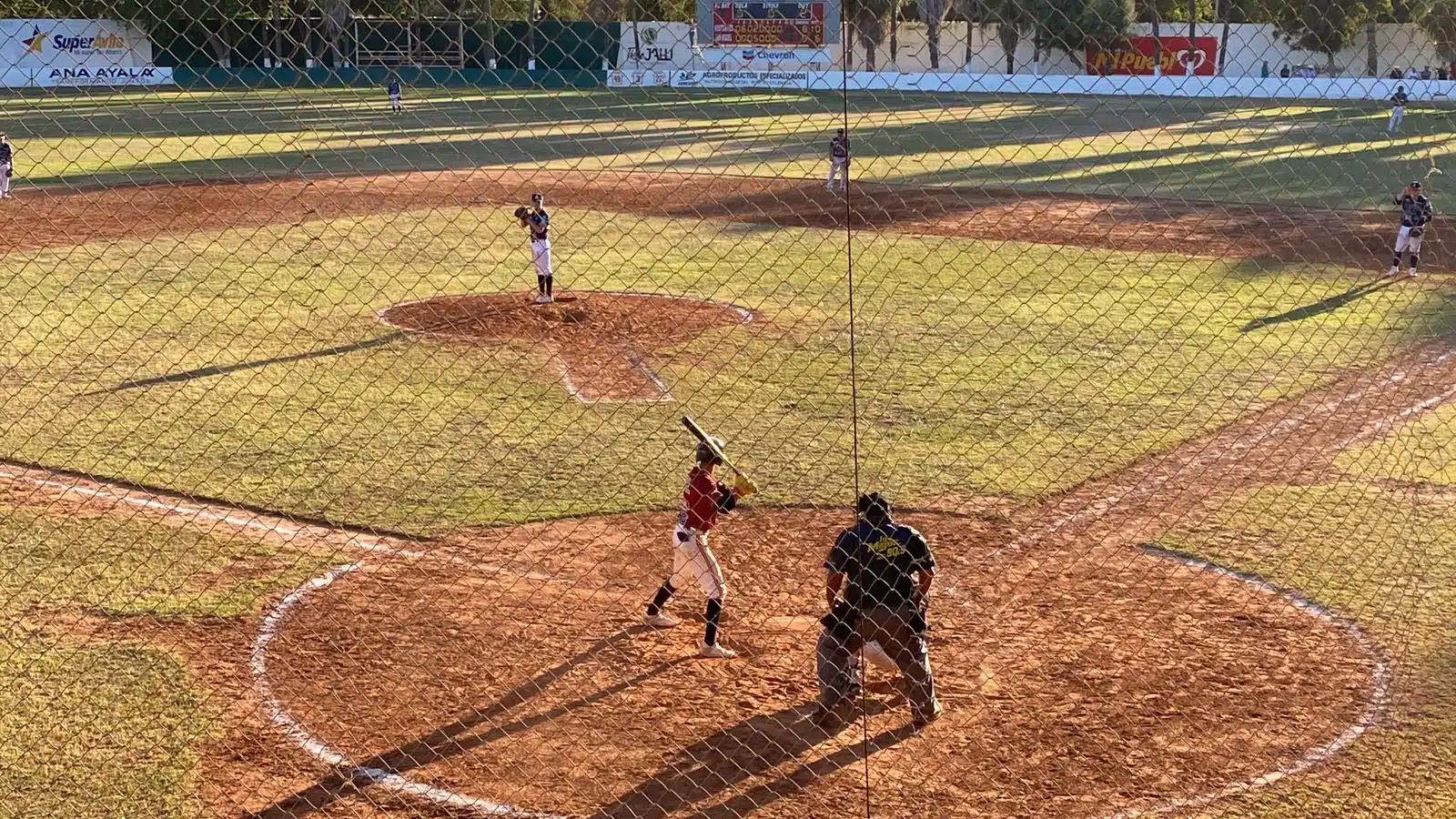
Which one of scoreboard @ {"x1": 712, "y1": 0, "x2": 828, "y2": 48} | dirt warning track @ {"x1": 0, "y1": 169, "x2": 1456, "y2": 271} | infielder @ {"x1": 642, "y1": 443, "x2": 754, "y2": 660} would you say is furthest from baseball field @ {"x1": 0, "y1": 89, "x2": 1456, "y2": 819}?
scoreboard @ {"x1": 712, "y1": 0, "x2": 828, "y2": 48}

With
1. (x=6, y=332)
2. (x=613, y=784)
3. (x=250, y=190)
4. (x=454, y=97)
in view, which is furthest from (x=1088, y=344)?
(x=250, y=190)

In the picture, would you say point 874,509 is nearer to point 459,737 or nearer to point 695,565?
point 695,565

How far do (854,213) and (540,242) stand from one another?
10018 mm

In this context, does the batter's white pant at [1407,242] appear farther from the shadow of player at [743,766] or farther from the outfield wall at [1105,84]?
the shadow of player at [743,766]

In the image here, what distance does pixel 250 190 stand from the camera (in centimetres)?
2922

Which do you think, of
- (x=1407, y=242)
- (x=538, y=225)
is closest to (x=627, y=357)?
(x=538, y=225)

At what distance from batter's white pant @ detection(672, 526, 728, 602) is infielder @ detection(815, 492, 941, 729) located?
3.13ft

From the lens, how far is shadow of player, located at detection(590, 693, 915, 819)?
662 centimetres

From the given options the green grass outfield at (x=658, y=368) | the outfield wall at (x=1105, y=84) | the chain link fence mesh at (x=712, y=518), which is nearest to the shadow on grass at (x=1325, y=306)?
the chain link fence mesh at (x=712, y=518)

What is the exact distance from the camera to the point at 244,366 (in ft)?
49.5

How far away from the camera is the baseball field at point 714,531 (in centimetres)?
696

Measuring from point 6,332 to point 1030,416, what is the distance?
12.1 meters

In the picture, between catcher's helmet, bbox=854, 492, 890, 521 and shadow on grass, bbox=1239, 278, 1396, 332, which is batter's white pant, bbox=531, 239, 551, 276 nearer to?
shadow on grass, bbox=1239, 278, 1396, 332

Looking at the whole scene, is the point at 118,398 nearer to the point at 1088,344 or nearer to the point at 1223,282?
the point at 1088,344
